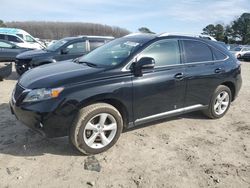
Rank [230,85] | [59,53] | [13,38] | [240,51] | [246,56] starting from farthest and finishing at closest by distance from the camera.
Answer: [240,51]
[246,56]
[13,38]
[59,53]
[230,85]

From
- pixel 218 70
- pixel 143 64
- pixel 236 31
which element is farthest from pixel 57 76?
pixel 236 31

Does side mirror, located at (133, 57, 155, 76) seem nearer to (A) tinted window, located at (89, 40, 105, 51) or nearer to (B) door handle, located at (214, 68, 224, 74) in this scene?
(B) door handle, located at (214, 68, 224, 74)

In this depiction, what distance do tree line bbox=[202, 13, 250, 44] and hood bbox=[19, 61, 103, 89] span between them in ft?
190

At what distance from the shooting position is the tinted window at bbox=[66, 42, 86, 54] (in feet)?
30.4

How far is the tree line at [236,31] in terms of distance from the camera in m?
58.0

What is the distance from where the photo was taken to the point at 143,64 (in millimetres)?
4168

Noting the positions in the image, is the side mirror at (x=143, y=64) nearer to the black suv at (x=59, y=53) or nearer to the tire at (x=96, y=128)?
the tire at (x=96, y=128)

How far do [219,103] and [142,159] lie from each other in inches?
98.4

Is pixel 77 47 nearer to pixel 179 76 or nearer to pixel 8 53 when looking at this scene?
pixel 8 53

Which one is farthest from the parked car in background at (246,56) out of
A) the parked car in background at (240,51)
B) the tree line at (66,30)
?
the tree line at (66,30)

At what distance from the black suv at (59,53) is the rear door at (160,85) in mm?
5081

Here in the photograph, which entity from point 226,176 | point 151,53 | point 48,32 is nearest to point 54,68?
point 151,53

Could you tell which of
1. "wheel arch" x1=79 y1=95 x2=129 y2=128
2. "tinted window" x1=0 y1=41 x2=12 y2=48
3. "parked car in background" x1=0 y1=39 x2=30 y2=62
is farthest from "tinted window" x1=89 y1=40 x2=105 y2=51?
"wheel arch" x1=79 y1=95 x2=129 y2=128

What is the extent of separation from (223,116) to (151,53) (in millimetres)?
2437
